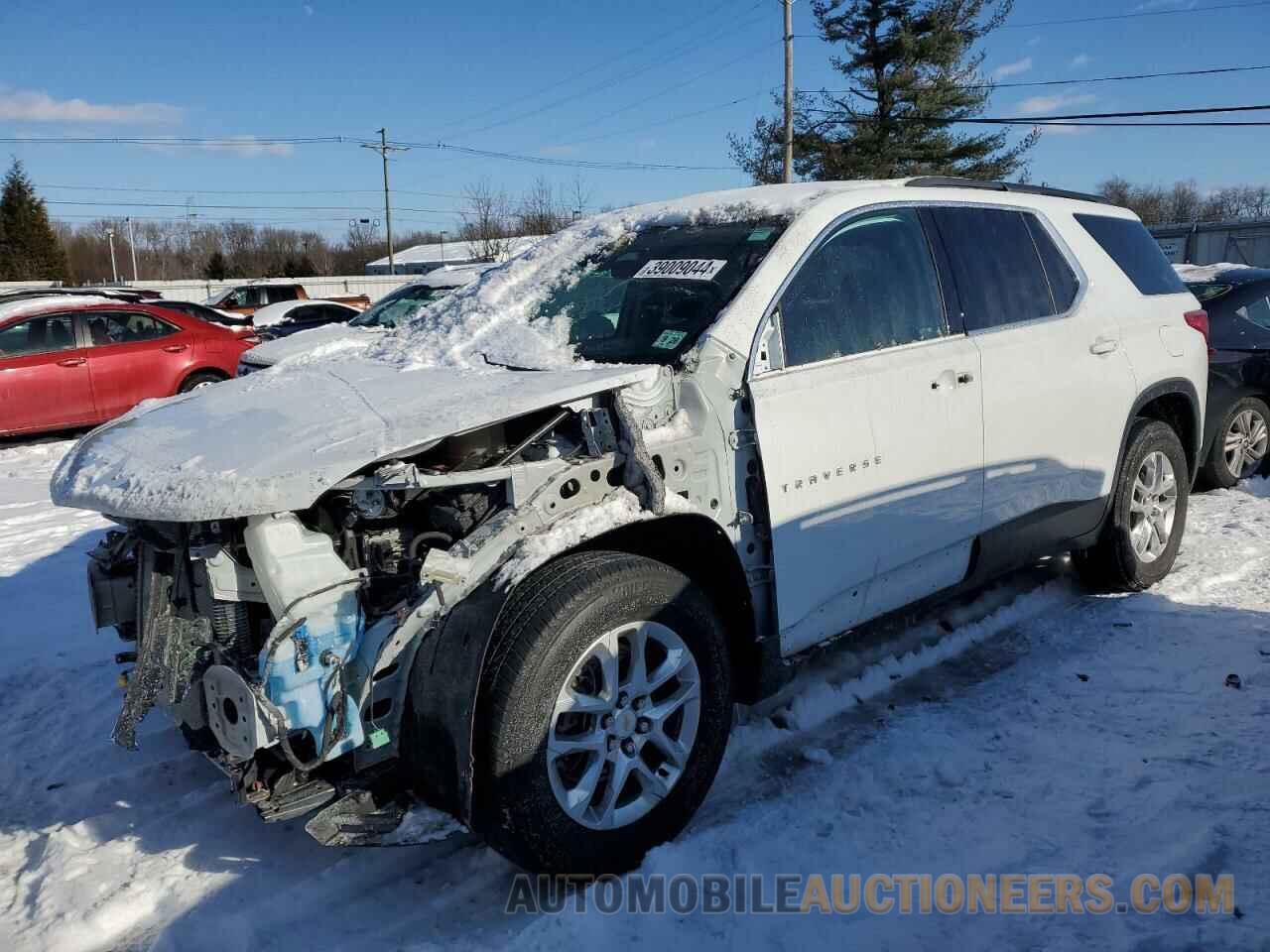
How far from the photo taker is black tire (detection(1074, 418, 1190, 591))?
480 centimetres

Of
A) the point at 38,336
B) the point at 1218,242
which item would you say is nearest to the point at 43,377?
the point at 38,336

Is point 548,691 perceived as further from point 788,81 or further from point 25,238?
point 25,238

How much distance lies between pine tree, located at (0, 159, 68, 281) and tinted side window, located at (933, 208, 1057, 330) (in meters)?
59.4

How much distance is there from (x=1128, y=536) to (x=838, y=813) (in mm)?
2665

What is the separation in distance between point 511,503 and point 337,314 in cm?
1954

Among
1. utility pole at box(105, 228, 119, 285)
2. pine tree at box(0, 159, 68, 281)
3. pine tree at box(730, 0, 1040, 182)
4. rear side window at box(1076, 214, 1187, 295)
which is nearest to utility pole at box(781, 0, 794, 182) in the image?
pine tree at box(730, 0, 1040, 182)

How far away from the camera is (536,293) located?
394 cm

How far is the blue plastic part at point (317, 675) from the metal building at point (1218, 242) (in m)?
36.0

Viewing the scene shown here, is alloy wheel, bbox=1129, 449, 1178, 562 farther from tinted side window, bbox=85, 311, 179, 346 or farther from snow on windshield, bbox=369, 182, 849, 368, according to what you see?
tinted side window, bbox=85, 311, 179, 346

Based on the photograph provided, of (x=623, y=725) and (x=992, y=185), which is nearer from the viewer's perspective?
(x=623, y=725)

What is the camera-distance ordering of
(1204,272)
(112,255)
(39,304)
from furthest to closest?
(112,255)
(39,304)
(1204,272)

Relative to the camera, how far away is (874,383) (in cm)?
344

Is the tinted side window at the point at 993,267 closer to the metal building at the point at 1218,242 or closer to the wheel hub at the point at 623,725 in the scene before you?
the wheel hub at the point at 623,725

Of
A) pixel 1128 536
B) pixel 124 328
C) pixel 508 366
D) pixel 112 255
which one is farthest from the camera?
pixel 112 255
